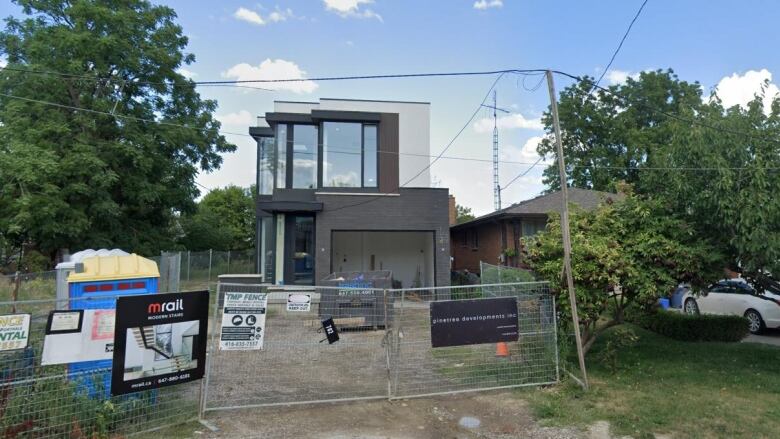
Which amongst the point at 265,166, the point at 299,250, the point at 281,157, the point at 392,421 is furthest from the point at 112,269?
the point at 265,166

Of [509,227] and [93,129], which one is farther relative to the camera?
[509,227]

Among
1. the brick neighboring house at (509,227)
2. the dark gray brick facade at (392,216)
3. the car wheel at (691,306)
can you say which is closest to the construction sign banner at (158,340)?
the dark gray brick facade at (392,216)

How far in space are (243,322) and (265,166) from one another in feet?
48.7

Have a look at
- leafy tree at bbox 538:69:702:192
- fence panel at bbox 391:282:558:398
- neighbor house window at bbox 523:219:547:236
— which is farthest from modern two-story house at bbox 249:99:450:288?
leafy tree at bbox 538:69:702:192

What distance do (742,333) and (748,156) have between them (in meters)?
5.23

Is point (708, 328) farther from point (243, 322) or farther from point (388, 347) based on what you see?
point (243, 322)

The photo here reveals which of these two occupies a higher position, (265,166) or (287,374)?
(265,166)

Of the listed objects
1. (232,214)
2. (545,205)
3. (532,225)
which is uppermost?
(232,214)

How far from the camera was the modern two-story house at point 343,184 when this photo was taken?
651 inches

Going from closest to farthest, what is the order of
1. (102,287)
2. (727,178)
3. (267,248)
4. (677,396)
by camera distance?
(102,287) → (677,396) → (727,178) → (267,248)

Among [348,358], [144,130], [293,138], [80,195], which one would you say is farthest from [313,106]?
[348,358]

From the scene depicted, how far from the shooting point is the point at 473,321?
6.23 metres

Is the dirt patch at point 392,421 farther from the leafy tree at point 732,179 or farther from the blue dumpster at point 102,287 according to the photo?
the leafy tree at point 732,179

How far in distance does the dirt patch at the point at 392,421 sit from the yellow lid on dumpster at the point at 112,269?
207 cm
